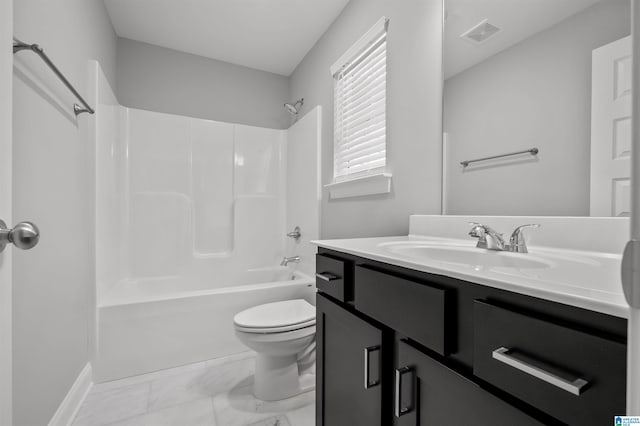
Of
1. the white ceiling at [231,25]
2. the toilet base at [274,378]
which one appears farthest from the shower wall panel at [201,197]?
the toilet base at [274,378]

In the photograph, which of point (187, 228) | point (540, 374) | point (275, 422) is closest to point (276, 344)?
point (275, 422)

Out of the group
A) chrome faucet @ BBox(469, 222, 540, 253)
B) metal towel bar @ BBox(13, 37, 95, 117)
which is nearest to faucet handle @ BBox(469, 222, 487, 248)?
chrome faucet @ BBox(469, 222, 540, 253)

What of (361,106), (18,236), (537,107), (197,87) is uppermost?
(197,87)

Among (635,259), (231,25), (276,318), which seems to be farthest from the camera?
(231,25)

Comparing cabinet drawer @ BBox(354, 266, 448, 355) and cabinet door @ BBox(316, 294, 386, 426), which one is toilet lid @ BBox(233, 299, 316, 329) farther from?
cabinet drawer @ BBox(354, 266, 448, 355)

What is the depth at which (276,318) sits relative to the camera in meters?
1.58

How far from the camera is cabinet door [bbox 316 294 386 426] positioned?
0.76 meters

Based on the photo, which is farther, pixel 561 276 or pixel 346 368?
pixel 346 368

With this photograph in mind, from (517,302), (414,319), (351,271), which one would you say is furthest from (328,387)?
(517,302)

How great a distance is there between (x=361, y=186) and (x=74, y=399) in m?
1.83

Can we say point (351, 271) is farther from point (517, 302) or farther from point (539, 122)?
point (539, 122)

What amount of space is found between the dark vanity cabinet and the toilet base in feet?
1.93

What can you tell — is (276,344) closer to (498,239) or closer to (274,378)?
(274,378)

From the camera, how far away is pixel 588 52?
0.81 m
